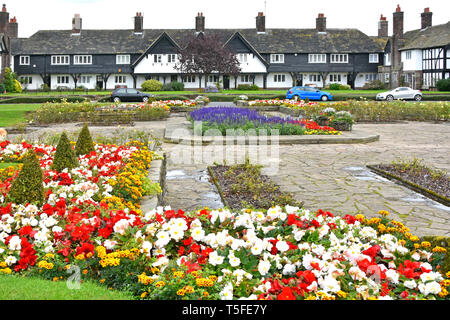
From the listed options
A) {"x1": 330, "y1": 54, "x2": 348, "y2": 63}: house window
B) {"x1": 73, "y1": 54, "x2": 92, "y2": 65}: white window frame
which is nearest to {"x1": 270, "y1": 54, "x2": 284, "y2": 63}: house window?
{"x1": 330, "y1": 54, "x2": 348, "y2": 63}: house window

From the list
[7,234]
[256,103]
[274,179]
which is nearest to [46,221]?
[7,234]

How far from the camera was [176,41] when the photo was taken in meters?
62.8

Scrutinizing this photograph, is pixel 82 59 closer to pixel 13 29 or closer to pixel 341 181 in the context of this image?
pixel 13 29

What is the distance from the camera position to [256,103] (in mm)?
31562

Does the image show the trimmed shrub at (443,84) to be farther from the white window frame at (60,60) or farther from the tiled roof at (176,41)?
the white window frame at (60,60)

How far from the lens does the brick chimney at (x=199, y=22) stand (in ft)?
212

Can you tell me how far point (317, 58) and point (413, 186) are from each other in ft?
190

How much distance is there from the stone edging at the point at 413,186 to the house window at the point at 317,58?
55.7 meters

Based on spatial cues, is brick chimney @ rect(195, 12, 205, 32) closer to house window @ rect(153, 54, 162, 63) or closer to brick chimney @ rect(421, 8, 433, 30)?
house window @ rect(153, 54, 162, 63)

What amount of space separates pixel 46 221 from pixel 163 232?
131 cm

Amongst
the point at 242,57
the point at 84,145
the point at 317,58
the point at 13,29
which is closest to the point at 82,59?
the point at 13,29

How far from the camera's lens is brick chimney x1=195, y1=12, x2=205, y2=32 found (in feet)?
212

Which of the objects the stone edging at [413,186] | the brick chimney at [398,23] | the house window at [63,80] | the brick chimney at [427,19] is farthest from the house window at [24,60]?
the stone edging at [413,186]

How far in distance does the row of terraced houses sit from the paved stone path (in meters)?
48.4
